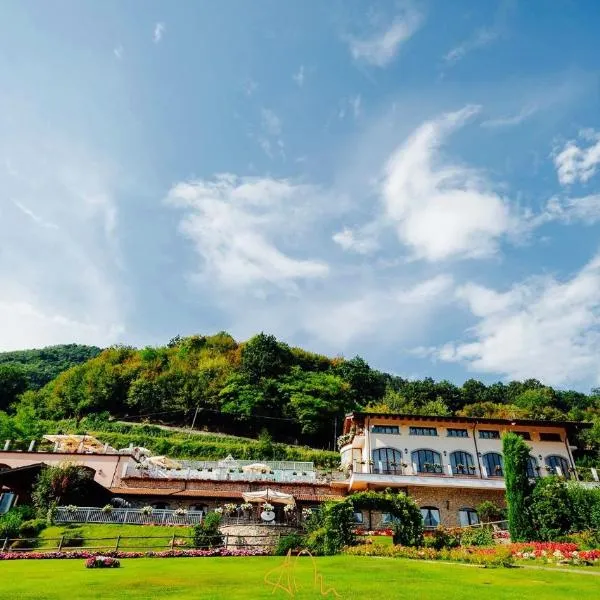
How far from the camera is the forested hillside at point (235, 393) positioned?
5312 cm

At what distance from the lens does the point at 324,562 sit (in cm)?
1579

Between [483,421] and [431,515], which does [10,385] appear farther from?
[483,421]

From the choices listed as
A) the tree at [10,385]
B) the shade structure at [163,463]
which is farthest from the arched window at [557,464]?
the tree at [10,385]

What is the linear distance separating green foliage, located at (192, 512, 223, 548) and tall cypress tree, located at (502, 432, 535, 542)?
14.3m

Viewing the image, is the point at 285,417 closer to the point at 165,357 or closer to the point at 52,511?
the point at 165,357

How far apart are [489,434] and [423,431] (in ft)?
15.8

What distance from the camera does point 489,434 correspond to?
106 ft

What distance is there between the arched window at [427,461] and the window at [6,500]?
82.9ft

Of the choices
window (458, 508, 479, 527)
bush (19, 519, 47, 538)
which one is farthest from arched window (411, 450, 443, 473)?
bush (19, 519, 47, 538)

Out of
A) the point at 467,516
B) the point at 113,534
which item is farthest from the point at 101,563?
the point at 467,516

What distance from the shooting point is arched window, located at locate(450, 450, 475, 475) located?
30.4m

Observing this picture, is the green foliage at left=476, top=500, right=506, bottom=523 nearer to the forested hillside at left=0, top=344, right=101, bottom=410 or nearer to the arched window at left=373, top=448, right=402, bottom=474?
the arched window at left=373, top=448, right=402, bottom=474

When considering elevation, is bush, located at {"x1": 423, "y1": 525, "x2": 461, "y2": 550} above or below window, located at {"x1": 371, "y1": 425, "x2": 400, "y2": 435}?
below

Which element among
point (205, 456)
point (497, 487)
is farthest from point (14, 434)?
point (497, 487)
